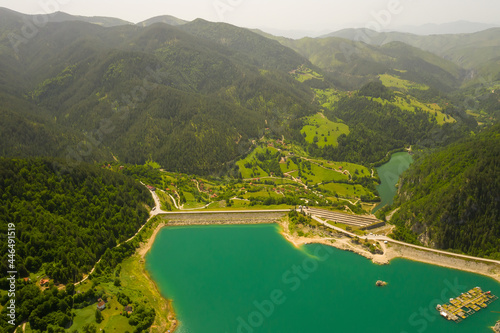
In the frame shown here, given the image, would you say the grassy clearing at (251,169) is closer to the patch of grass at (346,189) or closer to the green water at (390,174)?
the patch of grass at (346,189)

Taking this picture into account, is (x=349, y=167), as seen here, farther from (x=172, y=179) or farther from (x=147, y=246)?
(x=147, y=246)

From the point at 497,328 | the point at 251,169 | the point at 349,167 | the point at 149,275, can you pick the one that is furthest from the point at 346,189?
the point at 149,275

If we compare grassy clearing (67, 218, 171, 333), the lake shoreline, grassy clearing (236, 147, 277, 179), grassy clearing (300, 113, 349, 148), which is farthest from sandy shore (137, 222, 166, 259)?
grassy clearing (300, 113, 349, 148)

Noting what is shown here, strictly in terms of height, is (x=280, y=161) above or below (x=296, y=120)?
below

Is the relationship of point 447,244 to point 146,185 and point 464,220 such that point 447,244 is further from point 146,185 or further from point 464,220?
point 146,185

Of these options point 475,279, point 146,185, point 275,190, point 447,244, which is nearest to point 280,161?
point 275,190

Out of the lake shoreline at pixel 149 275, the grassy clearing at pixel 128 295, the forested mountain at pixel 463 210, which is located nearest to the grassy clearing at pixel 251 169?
the lake shoreline at pixel 149 275

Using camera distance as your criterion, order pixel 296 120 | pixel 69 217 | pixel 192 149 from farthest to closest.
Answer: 1. pixel 296 120
2. pixel 192 149
3. pixel 69 217
